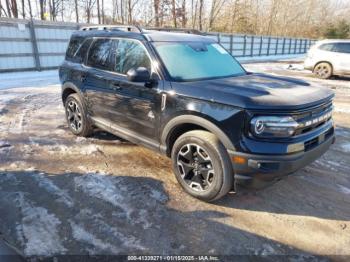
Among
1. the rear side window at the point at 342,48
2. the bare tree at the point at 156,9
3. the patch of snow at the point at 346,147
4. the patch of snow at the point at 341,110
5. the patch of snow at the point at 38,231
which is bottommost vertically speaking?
the patch of snow at the point at 38,231

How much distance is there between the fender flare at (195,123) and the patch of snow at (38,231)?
1.45 meters

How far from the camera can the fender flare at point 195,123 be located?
2966mm

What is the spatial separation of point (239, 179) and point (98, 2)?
31726mm

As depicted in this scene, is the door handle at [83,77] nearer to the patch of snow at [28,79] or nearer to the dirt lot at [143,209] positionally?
the dirt lot at [143,209]

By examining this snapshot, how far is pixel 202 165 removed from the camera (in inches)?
129

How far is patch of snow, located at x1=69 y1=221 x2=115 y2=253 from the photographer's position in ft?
8.57

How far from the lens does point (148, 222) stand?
2969 mm

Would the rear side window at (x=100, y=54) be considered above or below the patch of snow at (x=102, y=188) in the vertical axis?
above

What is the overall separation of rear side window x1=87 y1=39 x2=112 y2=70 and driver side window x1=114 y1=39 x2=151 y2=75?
22cm

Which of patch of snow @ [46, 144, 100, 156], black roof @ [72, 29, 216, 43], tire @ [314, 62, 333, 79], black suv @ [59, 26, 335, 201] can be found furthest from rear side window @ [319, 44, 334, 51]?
patch of snow @ [46, 144, 100, 156]

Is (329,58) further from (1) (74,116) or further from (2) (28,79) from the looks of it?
(2) (28,79)

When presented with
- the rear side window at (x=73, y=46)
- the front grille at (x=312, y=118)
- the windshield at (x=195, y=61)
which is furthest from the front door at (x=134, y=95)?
the front grille at (x=312, y=118)

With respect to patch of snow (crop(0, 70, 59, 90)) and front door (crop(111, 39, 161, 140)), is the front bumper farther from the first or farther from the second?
patch of snow (crop(0, 70, 59, 90))

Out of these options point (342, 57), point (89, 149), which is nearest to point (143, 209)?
point (89, 149)
